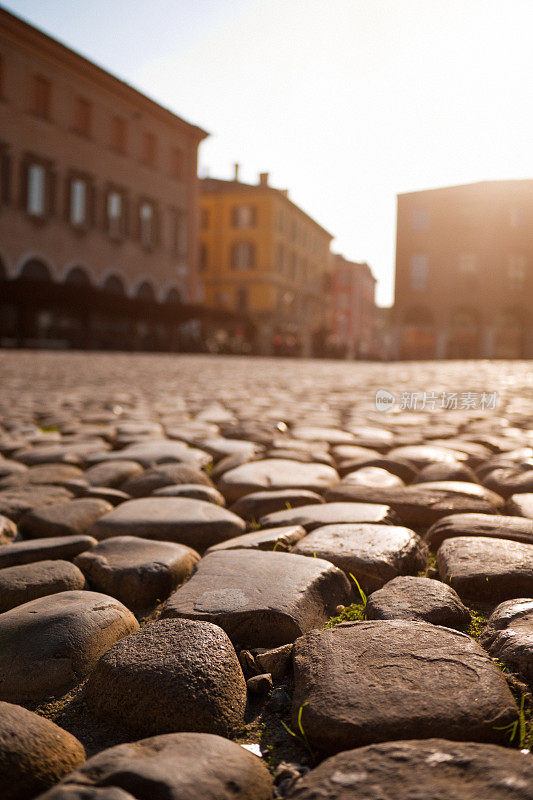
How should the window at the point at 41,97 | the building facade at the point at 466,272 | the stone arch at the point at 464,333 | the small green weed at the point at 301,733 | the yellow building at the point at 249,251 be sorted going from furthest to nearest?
the yellow building at the point at 249,251, the stone arch at the point at 464,333, the building facade at the point at 466,272, the window at the point at 41,97, the small green weed at the point at 301,733

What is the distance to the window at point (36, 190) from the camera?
2439 centimetres

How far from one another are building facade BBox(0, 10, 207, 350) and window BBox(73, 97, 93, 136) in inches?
1.5

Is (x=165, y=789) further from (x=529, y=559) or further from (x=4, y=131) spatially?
(x=4, y=131)

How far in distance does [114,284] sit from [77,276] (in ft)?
6.89

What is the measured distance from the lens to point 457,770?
75 cm

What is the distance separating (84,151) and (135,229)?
3733 millimetres

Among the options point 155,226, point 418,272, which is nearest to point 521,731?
point 155,226

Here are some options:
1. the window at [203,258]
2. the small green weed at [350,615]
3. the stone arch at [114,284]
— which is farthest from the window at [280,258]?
the small green weed at [350,615]

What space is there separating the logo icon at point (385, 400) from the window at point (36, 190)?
67.0ft

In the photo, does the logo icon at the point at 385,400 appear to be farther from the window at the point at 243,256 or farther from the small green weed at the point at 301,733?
the window at the point at 243,256

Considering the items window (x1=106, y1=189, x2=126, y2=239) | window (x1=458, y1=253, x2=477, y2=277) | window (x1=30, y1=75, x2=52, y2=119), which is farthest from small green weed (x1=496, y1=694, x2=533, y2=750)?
window (x1=458, y1=253, x2=477, y2=277)

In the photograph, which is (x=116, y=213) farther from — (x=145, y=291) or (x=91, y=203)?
(x=145, y=291)

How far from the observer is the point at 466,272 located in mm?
37438

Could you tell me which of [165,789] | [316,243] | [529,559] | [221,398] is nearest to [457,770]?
[165,789]
